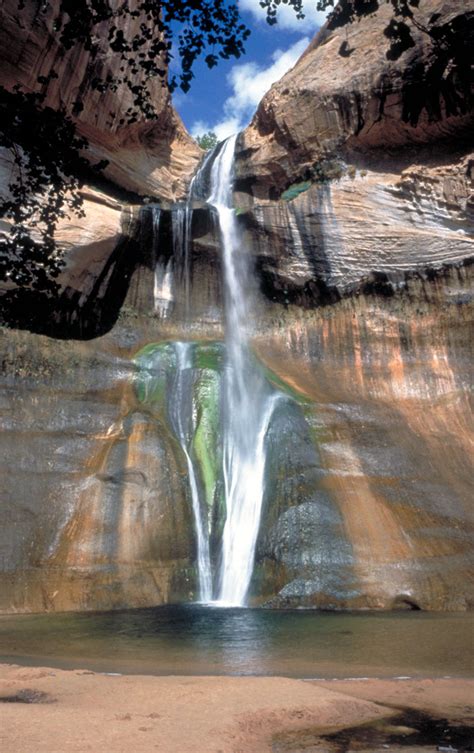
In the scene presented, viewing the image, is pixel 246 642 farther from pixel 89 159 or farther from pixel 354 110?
pixel 354 110

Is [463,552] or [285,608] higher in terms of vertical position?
[463,552]

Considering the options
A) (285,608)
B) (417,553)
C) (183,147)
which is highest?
(183,147)

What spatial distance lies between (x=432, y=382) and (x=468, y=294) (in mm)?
3208

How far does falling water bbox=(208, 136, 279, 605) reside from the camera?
14.2 metres

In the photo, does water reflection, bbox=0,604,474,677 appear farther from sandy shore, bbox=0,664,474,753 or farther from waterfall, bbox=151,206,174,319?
waterfall, bbox=151,206,174,319

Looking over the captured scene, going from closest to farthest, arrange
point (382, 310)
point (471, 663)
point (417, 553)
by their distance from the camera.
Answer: point (471, 663) → point (417, 553) → point (382, 310)

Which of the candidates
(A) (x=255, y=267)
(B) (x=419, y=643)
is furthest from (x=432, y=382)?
(B) (x=419, y=643)

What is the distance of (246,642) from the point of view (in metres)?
9.12

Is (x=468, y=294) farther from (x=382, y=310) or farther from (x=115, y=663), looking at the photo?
(x=115, y=663)

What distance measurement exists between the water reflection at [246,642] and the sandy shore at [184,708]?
1367mm

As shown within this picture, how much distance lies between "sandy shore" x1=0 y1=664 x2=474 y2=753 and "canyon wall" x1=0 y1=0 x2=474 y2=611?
703cm

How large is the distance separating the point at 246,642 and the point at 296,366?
1279cm

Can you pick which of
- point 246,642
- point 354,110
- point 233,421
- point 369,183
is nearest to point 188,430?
point 233,421

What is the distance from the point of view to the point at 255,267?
2269 cm
